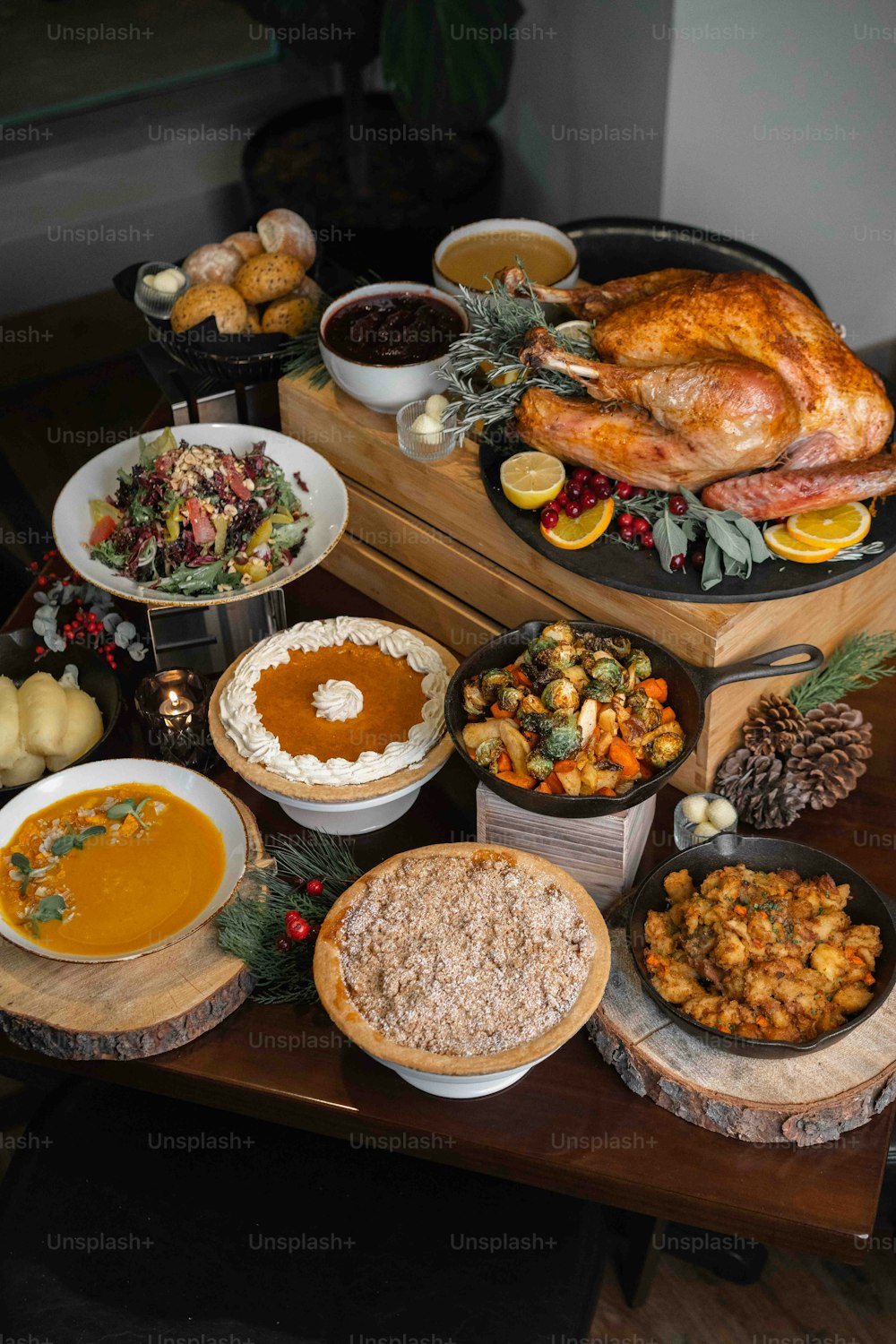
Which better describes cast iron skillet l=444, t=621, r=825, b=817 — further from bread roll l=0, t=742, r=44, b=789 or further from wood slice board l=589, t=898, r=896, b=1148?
bread roll l=0, t=742, r=44, b=789

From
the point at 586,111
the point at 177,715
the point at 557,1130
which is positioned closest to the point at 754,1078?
the point at 557,1130

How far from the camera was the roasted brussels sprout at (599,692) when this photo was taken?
5.82 feet

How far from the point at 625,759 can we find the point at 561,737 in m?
0.10

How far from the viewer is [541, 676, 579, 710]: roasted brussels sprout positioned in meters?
1.76

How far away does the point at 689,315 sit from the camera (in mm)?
2021

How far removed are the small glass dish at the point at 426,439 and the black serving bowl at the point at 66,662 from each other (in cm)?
66

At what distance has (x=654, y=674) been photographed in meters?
1.85

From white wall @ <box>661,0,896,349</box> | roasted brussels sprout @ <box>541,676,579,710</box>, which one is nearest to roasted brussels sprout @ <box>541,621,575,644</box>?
roasted brussels sprout @ <box>541,676,579,710</box>

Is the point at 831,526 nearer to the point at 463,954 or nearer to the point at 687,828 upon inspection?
the point at 687,828

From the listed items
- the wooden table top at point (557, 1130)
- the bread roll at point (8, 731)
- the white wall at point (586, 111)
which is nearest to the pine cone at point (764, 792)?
the wooden table top at point (557, 1130)

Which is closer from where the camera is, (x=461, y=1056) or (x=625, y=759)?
(x=461, y=1056)

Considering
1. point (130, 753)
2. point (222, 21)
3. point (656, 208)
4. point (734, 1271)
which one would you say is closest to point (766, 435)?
point (130, 753)

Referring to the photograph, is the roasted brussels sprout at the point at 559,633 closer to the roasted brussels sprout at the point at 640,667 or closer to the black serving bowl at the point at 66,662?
the roasted brussels sprout at the point at 640,667

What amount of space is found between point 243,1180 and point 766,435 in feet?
4.34
